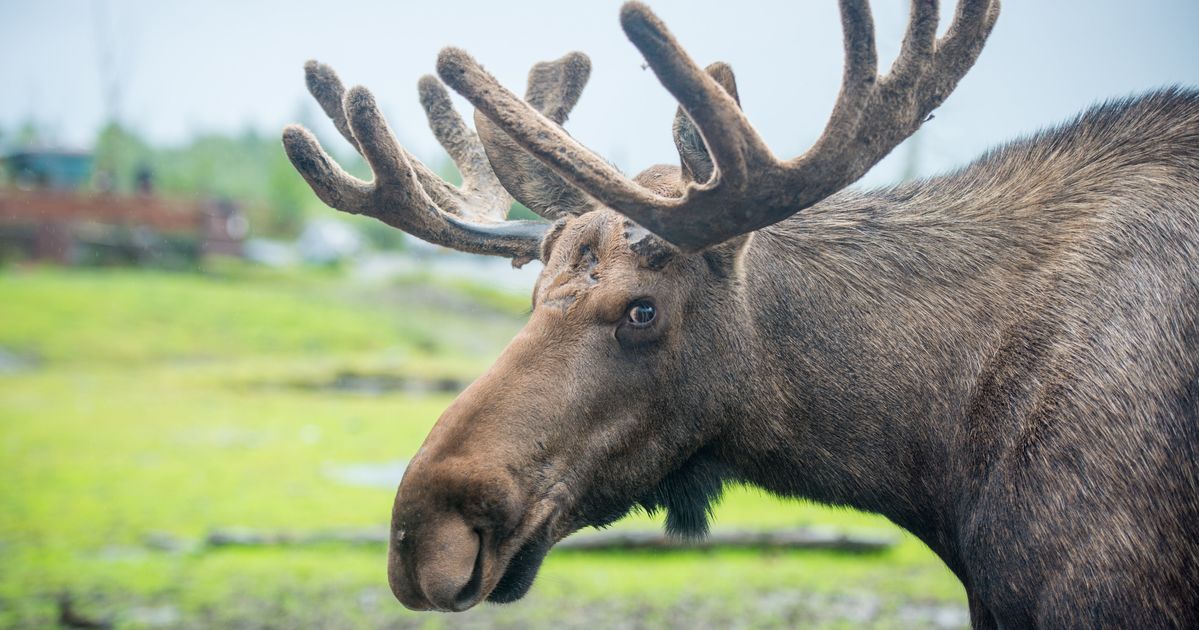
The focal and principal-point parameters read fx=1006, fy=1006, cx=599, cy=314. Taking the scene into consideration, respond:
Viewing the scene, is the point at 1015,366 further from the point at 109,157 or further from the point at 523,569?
the point at 109,157

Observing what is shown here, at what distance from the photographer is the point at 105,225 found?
3016 cm

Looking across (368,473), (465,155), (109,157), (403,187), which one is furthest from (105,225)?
(403,187)

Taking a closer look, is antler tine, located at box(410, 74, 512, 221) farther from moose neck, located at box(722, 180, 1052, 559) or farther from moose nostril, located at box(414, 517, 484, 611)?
moose nostril, located at box(414, 517, 484, 611)

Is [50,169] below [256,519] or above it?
above

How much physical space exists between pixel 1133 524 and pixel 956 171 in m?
1.20

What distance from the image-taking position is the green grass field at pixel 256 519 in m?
6.35

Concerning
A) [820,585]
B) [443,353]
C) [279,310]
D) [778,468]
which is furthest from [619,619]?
[279,310]

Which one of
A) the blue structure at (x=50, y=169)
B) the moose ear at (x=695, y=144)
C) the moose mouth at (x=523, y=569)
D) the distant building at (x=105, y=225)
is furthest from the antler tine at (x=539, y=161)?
the blue structure at (x=50, y=169)

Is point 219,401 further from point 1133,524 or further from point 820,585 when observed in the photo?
point 1133,524

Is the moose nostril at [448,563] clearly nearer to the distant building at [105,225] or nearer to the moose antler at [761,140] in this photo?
the moose antler at [761,140]

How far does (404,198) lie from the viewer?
3008 mm

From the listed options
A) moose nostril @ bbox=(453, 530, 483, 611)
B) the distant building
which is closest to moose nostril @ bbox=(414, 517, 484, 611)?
moose nostril @ bbox=(453, 530, 483, 611)

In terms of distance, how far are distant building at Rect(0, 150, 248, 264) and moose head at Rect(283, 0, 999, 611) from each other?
2925 centimetres

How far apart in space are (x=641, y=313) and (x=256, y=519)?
22.2ft
